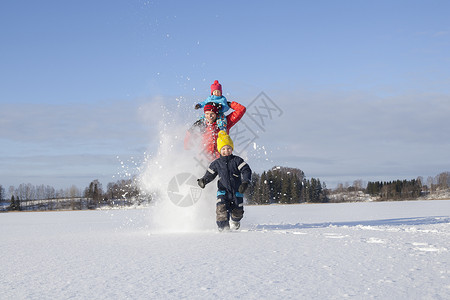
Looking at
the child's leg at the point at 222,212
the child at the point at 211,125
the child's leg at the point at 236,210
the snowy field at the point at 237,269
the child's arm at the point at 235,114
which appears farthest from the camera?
the child's arm at the point at 235,114

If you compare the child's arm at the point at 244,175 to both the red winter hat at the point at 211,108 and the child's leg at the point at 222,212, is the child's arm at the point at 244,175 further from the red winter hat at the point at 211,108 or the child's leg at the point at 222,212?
the red winter hat at the point at 211,108

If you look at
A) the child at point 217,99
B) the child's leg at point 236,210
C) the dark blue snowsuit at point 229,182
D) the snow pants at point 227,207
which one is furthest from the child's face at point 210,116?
the child's leg at point 236,210

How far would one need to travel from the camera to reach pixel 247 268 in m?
3.48

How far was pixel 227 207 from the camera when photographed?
22.4ft

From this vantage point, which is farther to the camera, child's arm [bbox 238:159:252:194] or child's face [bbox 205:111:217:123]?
child's face [bbox 205:111:217:123]

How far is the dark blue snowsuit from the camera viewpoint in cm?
673

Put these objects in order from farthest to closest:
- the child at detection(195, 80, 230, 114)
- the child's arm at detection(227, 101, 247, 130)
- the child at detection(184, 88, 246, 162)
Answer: the child's arm at detection(227, 101, 247, 130)
the child at detection(195, 80, 230, 114)
the child at detection(184, 88, 246, 162)

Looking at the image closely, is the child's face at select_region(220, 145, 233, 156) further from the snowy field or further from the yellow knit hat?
the snowy field

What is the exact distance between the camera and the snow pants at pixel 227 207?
6652 mm

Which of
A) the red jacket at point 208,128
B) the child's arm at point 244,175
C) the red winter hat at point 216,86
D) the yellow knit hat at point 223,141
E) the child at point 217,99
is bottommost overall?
the child's arm at point 244,175

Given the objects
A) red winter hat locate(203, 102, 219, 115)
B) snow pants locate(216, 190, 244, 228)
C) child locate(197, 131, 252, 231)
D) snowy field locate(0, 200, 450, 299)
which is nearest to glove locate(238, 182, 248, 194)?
child locate(197, 131, 252, 231)

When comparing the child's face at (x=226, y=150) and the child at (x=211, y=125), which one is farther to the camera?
the child at (x=211, y=125)

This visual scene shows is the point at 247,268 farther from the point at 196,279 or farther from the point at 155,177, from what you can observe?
the point at 155,177

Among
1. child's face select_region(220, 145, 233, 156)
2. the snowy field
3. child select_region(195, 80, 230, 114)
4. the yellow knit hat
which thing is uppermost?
child select_region(195, 80, 230, 114)
